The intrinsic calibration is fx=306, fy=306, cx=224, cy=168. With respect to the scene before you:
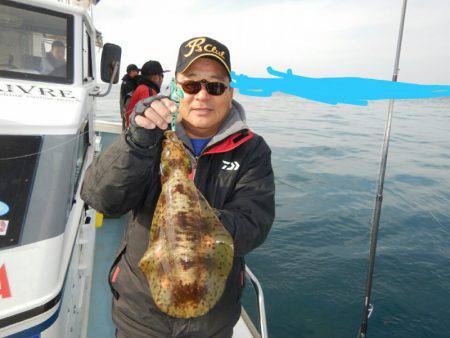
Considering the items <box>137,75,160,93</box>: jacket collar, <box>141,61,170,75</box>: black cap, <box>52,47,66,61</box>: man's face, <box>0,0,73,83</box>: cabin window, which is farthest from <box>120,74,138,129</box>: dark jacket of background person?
<box>52,47,66,61</box>: man's face

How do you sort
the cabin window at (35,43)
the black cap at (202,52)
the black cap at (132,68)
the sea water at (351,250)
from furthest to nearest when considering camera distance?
the black cap at (132,68) → the sea water at (351,250) → the cabin window at (35,43) → the black cap at (202,52)

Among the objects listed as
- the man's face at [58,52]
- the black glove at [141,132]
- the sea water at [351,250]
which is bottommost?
the sea water at [351,250]

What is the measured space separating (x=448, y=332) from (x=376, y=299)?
1427mm

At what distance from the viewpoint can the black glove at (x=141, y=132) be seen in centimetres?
170

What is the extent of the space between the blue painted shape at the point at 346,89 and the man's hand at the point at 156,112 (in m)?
0.78

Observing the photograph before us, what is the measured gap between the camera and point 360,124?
29328mm

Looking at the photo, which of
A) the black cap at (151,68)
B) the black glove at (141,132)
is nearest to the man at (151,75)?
the black cap at (151,68)

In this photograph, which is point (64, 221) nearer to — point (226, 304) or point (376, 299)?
point (226, 304)

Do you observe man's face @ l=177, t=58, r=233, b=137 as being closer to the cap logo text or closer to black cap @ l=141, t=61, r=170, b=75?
the cap logo text

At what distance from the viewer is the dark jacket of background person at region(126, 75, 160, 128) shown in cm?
649

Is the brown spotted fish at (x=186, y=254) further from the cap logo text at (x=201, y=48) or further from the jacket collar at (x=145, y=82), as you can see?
the jacket collar at (x=145, y=82)

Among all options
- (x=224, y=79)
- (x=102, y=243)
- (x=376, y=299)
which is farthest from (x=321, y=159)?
(x=224, y=79)

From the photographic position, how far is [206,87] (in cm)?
224

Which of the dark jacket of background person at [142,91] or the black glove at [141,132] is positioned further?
the dark jacket of background person at [142,91]
